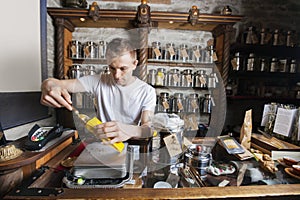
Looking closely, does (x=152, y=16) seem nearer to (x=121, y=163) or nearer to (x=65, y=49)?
(x=65, y=49)

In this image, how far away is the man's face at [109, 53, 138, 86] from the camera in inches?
24.7

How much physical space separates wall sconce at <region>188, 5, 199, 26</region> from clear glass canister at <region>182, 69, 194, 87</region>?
507 mm

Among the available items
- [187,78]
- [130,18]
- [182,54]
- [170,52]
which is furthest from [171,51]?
[130,18]

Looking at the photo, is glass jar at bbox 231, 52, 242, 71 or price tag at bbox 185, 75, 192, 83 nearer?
price tag at bbox 185, 75, 192, 83

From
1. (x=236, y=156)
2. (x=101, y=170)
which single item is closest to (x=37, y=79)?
(x=101, y=170)

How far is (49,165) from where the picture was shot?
0.68 m

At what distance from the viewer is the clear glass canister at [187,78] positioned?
1.83m

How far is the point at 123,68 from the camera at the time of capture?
0.64 metres

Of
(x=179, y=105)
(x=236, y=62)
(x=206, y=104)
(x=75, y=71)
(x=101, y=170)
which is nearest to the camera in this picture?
(x=101, y=170)

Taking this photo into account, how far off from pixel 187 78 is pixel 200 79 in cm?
17

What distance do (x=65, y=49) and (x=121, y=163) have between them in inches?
75.3

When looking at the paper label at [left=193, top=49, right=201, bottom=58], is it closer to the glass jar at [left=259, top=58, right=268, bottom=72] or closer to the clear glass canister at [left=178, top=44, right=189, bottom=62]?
the clear glass canister at [left=178, top=44, right=189, bottom=62]

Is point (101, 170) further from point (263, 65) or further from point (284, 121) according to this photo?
point (263, 65)

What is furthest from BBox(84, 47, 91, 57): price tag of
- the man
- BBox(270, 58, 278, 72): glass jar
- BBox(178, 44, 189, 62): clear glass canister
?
BBox(270, 58, 278, 72): glass jar
